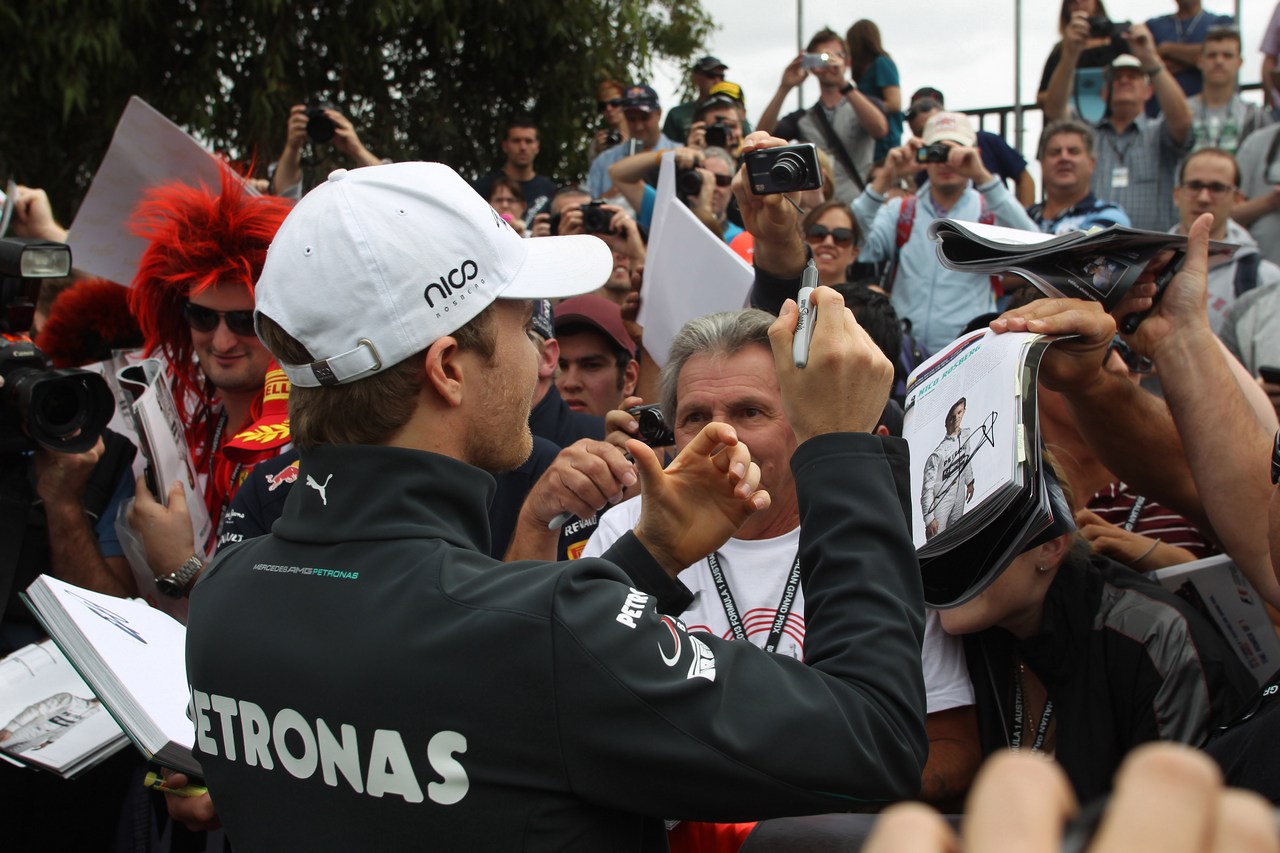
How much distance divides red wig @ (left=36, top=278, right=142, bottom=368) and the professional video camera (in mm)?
1121

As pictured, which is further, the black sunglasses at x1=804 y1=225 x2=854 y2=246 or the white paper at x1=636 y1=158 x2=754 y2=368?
the black sunglasses at x1=804 y1=225 x2=854 y2=246

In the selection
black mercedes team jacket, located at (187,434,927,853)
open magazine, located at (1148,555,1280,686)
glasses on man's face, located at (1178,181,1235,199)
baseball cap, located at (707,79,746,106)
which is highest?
baseball cap, located at (707,79,746,106)

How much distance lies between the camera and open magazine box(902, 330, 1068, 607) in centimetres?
179

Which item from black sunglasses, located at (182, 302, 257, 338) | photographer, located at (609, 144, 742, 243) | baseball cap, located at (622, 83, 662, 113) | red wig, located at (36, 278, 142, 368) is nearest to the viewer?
black sunglasses, located at (182, 302, 257, 338)

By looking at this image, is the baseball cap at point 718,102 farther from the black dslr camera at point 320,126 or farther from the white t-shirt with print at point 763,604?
the white t-shirt with print at point 763,604

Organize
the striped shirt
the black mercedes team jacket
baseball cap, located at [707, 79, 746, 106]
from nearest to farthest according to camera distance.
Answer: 1. the black mercedes team jacket
2. the striped shirt
3. baseball cap, located at [707, 79, 746, 106]

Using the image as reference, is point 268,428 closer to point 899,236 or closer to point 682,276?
point 682,276

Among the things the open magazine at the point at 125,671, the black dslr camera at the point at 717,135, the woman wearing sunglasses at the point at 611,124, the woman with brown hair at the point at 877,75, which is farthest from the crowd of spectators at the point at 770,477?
the woman wearing sunglasses at the point at 611,124

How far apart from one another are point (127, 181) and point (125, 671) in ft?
7.95

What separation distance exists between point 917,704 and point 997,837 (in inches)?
35.2

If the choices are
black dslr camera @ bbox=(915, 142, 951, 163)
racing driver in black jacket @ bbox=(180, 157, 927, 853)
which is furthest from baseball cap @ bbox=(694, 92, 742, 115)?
racing driver in black jacket @ bbox=(180, 157, 927, 853)

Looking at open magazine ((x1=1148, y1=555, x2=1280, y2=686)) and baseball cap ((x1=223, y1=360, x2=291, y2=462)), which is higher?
baseball cap ((x1=223, y1=360, x2=291, y2=462))

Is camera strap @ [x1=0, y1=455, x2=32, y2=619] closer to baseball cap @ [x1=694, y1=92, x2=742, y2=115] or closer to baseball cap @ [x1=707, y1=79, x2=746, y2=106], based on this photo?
baseball cap @ [x1=694, y1=92, x2=742, y2=115]

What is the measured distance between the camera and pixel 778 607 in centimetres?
247
